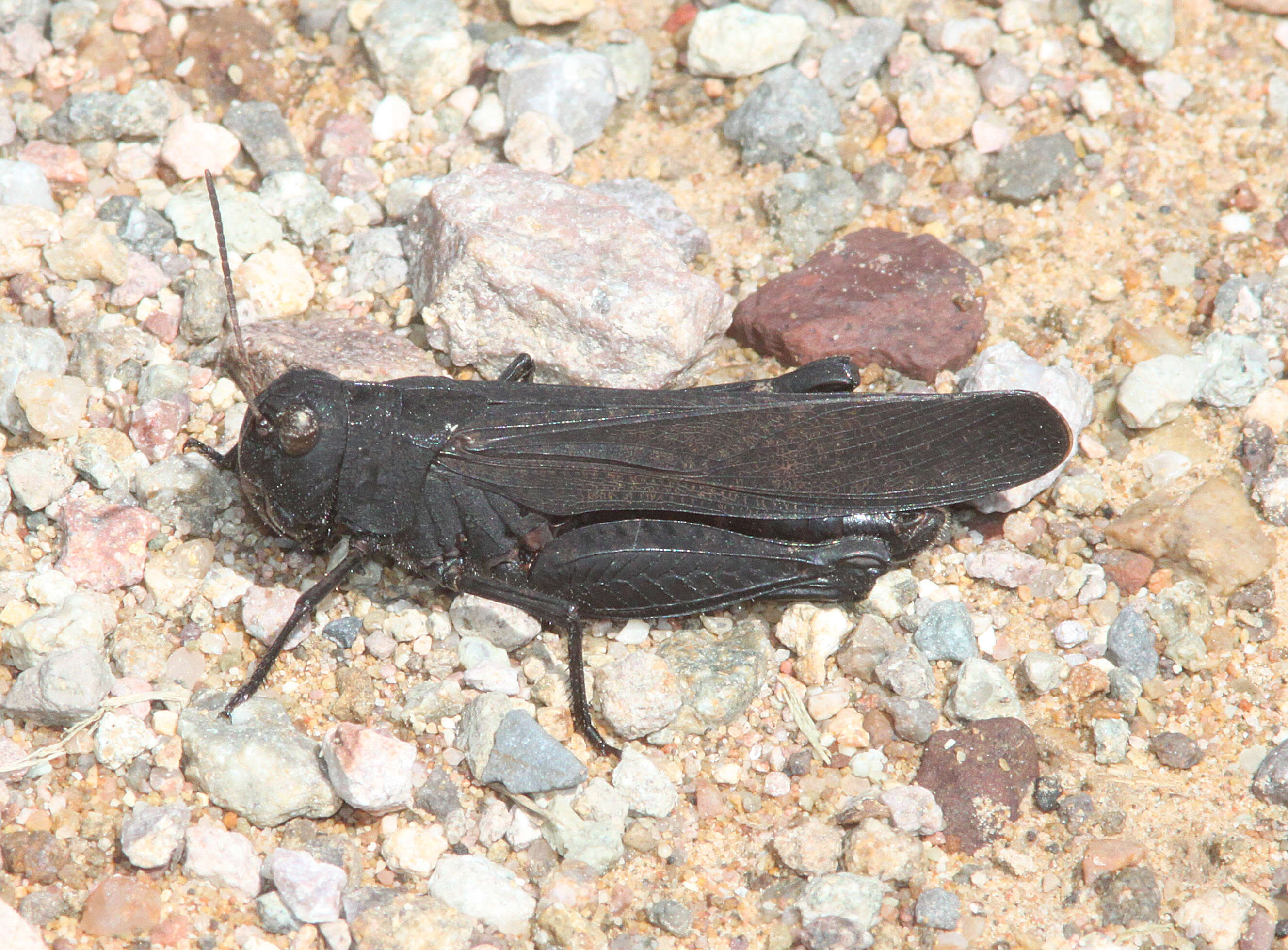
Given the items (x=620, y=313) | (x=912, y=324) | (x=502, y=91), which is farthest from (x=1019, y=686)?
(x=502, y=91)

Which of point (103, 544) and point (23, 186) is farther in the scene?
point (23, 186)


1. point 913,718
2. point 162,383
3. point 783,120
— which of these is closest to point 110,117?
point 162,383

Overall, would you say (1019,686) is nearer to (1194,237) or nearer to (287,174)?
(1194,237)

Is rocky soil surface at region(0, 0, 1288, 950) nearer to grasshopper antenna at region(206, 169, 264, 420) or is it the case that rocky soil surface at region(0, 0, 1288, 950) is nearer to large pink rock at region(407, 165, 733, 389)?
large pink rock at region(407, 165, 733, 389)

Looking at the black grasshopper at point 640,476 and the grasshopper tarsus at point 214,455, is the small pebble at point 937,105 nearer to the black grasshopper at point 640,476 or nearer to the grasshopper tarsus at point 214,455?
the black grasshopper at point 640,476

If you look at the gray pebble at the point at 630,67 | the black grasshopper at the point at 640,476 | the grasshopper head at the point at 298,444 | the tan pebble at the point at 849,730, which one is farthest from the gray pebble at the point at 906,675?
the gray pebble at the point at 630,67

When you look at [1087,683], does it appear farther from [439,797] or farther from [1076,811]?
[439,797]
